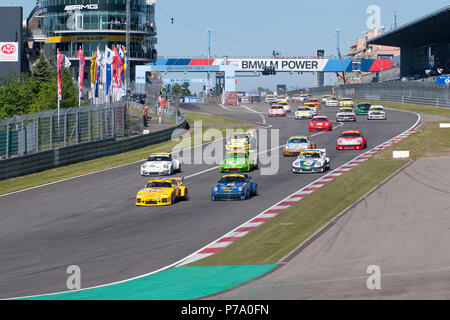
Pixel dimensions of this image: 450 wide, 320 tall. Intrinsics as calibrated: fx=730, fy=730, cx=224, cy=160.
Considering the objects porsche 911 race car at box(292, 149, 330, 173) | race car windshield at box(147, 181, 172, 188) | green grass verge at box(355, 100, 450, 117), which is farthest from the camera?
green grass verge at box(355, 100, 450, 117)

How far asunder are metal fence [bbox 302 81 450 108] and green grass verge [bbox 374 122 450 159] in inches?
1032

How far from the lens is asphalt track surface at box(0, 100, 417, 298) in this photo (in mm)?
17562

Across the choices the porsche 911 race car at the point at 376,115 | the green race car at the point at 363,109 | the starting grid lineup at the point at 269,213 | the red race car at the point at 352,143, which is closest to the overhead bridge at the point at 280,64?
the green race car at the point at 363,109

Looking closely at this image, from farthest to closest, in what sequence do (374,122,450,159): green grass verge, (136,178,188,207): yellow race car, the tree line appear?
the tree line < (374,122,450,159): green grass verge < (136,178,188,207): yellow race car

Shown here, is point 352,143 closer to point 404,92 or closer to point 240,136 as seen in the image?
point 240,136

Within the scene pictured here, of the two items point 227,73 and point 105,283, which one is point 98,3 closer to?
point 227,73

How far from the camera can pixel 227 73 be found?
109562 millimetres

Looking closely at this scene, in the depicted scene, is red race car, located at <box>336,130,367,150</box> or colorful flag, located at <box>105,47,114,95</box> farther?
colorful flag, located at <box>105,47,114,95</box>

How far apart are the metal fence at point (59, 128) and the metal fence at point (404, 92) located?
122ft

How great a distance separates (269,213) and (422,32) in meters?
67.2

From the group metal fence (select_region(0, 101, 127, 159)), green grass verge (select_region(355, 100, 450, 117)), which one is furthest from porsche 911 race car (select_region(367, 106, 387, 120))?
metal fence (select_region(0, 101, 127, 159))

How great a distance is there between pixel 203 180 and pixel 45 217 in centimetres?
980

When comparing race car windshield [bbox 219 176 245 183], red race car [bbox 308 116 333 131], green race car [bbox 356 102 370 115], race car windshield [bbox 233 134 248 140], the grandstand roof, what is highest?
the grandstand roof

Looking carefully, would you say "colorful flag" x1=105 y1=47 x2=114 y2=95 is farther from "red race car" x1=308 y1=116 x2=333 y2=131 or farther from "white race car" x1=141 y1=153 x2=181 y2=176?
"white race car" x1=141 y1=153 x2=181 y2=176
